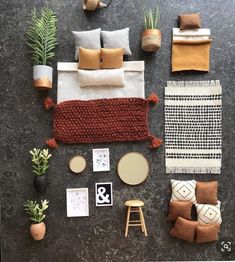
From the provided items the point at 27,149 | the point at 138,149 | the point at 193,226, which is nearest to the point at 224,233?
the point at 193,226

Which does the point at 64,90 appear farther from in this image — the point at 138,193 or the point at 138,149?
the point at 138,193

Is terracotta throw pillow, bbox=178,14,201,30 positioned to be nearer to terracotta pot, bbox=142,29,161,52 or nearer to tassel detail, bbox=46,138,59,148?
terracotta pot, bbox=142,29,161,52

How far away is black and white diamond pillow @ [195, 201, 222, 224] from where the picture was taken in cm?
279

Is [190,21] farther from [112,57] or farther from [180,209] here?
[180,209]

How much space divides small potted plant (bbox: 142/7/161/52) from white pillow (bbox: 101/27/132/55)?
135mm

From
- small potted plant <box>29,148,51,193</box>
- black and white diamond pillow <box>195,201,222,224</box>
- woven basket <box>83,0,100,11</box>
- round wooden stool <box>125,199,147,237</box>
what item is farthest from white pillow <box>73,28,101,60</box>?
black and white diamond pillow <box>195,201,222,224</box>

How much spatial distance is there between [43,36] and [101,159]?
3.30ft

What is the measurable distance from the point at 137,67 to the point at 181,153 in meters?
0.73

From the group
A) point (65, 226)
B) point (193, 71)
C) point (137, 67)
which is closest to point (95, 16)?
point (137, 67)

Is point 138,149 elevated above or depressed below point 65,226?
above

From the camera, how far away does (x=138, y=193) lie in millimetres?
2871

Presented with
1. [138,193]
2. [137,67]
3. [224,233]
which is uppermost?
[137,67]

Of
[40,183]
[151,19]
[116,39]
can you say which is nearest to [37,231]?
[40,183]

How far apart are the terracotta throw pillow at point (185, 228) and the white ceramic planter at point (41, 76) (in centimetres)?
137
